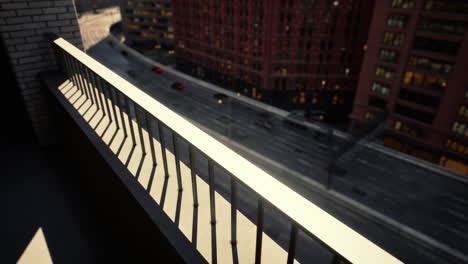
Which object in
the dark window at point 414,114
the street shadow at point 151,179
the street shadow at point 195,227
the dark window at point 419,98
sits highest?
the street shadow at point 151,179

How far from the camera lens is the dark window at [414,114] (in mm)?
39500

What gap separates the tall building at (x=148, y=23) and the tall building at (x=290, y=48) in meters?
36.5

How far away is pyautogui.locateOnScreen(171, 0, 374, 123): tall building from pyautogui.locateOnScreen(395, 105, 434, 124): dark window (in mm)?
15739

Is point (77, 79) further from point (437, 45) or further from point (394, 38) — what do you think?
point (394, 38)

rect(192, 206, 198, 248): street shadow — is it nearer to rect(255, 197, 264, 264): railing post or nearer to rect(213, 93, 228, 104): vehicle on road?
rect(255, 197, 264, 264): railing post

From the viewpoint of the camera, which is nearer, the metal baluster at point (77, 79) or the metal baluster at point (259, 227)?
the metal baluster at point (259, 227)

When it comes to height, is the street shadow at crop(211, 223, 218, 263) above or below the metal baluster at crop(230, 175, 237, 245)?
below

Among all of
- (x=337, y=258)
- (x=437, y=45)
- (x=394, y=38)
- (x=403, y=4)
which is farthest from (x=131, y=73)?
(x=337, y=258)

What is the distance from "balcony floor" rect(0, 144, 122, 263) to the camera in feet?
16.9

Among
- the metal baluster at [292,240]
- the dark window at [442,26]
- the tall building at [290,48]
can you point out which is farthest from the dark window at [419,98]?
the metal baluster at [292,240]

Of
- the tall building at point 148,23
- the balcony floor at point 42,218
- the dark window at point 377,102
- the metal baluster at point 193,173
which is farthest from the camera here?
the tall building at point 148,23

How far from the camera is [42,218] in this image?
5824 mm

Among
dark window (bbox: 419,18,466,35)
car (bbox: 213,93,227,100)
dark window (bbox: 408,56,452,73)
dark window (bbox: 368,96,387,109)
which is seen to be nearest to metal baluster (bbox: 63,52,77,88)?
dark window (bbox: 419,18,466,35)

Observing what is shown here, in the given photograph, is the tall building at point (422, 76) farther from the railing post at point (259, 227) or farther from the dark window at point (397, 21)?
the railing post at point (259, 227)
